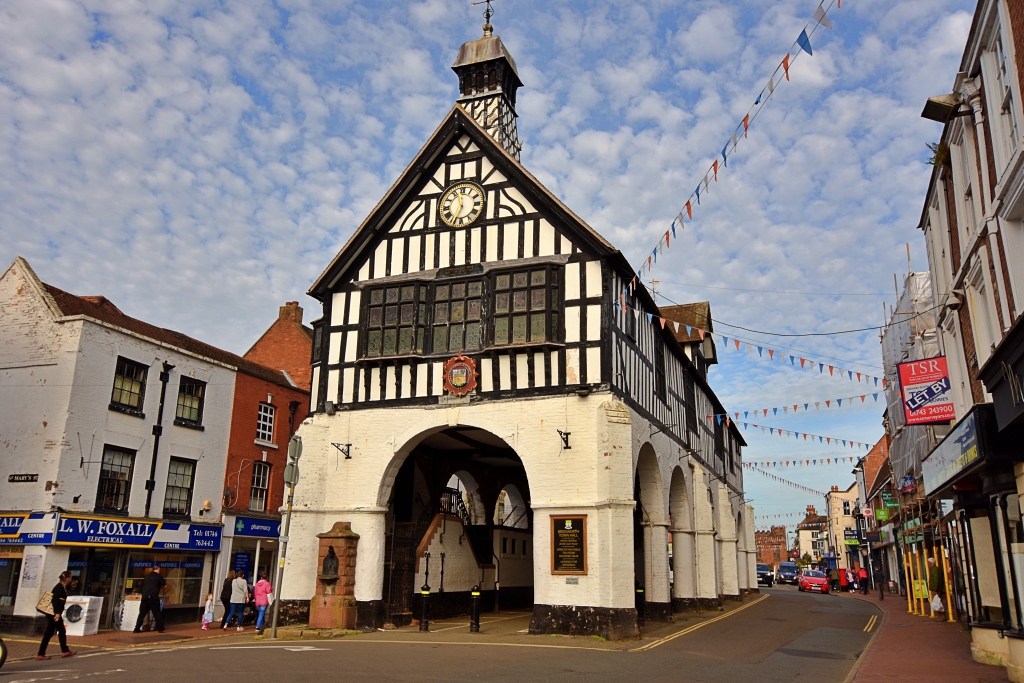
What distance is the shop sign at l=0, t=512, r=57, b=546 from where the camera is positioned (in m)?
17.0

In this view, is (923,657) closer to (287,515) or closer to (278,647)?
(278,647)

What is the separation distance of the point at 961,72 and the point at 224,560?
821 inches

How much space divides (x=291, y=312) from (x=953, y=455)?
84.0ft

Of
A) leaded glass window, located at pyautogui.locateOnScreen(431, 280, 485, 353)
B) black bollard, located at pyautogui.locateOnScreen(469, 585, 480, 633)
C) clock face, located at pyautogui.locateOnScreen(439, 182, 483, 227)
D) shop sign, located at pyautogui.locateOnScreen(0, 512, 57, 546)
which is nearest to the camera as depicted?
black bollard, located at pyautogui.locateOnScreen(469, 585, 480, 633)

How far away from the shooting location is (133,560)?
19094 millimetres

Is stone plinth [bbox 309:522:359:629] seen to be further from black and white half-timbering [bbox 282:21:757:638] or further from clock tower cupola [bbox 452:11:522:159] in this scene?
clock tower cupola [bbox 452:11:522:159]

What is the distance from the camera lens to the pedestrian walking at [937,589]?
21.7 meters

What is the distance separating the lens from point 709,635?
1650 centimetres

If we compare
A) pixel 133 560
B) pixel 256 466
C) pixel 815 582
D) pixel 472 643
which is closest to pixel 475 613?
pixel 472 643

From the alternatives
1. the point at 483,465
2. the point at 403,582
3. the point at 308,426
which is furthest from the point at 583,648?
the point at 483,465

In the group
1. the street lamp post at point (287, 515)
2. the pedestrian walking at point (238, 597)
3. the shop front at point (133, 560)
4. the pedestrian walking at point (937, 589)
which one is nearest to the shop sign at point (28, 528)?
the shop front at point (133, 560)

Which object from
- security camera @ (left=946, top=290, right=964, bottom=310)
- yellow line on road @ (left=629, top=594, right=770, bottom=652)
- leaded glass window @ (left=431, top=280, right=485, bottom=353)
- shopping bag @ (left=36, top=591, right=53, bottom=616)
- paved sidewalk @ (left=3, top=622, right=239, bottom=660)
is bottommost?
paved sidewalk @ (left=3, top=622, right=239, bottom=660)

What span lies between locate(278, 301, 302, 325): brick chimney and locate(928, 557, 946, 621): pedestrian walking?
2413cm

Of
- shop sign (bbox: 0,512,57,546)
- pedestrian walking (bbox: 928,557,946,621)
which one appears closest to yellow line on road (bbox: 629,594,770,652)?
pedestrian walking (bbox: 928,557,946,621)
